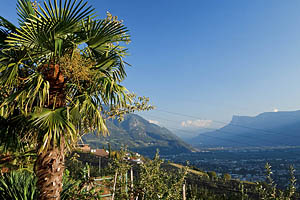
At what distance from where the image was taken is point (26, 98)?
371 centimetres

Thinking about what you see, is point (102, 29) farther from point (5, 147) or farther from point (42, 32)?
point (5, 147)

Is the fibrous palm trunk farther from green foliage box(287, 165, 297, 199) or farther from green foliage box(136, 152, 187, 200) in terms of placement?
green foliage box(287, 165, 297, 199)

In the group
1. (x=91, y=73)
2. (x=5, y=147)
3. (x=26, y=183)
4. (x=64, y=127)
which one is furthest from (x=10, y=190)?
(x=91, y=73)

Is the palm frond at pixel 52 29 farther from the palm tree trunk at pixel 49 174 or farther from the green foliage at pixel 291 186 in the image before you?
the green foliage at pixel 291 186

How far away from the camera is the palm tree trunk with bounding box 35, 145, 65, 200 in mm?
3678

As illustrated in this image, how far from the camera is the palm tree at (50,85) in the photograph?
358 centimetres

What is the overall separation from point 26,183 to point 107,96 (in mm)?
2307

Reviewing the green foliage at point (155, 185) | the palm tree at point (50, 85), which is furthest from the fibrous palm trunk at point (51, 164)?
the green foliage at point (155, 185)

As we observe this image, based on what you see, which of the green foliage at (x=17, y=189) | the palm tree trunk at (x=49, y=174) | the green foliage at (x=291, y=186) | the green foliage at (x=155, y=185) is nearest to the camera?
the green foliage at (x=291, y=186)

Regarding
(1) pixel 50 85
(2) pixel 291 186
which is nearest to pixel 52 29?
(1) pixel 50 85

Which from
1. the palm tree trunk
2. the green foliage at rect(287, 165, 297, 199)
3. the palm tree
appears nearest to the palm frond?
the palm tree

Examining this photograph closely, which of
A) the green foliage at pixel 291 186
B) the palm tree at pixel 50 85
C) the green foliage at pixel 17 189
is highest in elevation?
the palm tree at pixel 50 85

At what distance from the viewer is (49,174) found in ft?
12.2

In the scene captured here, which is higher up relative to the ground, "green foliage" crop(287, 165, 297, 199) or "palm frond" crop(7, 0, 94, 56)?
"palm frond" crop(7, 0, 94, 56)
